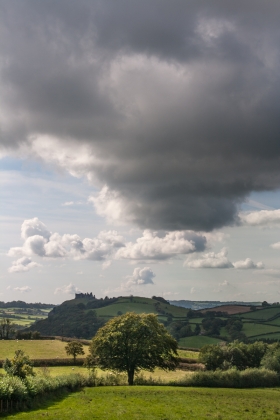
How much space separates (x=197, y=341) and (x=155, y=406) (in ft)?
482

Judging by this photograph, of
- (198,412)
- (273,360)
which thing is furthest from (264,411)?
(273,360)

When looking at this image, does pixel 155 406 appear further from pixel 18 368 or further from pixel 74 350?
pixel 74 350

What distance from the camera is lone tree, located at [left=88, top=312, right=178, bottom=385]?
229ft

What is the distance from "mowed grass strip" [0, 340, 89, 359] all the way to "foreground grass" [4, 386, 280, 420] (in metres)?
51.6

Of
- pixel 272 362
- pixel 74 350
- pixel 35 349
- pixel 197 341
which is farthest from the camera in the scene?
pixel 197 341

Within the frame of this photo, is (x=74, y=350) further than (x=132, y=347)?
Yes

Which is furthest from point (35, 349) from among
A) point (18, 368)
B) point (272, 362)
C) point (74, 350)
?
point (18, 368)

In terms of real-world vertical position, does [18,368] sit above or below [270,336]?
above

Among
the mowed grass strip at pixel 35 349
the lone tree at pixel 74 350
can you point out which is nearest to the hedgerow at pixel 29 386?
the lone tree at pixel 74 350

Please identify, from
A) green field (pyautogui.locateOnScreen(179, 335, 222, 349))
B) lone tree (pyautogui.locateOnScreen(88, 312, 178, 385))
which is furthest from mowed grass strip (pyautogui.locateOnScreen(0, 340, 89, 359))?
green field (pyautogui.locateOnScreen(179, 335, 222, 349))

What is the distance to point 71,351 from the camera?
96812mm

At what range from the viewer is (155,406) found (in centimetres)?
4178

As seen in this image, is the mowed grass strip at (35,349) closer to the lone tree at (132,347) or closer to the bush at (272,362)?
the lone tree at (132,347)

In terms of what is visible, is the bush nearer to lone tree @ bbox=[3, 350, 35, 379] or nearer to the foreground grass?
the foreground grass
